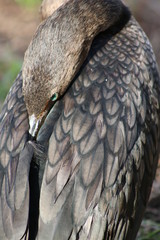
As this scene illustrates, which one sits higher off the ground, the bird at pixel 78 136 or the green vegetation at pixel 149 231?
the bird at pixel 78 136

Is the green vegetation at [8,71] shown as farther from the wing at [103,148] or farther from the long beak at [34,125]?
the long beak at [34,125]

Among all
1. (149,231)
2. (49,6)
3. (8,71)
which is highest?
(8,71)

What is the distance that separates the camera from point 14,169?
444 cm

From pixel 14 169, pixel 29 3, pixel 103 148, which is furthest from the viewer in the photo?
pixel 29 3

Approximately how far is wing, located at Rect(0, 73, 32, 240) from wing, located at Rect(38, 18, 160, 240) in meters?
0.13

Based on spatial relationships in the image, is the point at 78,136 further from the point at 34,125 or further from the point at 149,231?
the point at 149,231

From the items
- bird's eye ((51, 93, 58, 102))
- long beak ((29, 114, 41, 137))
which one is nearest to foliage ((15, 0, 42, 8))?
bird's eye ((51, 93, 58, 102))

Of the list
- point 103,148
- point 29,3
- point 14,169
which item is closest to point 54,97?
point 103,148

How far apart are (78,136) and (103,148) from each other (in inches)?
7.7

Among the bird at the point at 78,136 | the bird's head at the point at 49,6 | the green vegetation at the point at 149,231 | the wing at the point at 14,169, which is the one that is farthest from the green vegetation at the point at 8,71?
the wing at the point at 14,169

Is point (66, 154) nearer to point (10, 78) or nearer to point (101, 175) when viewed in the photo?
point (101, 175)

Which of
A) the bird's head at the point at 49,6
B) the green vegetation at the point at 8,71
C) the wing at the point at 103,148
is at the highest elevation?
the green vegetation at the point at 8,71

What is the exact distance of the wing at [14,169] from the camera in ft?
13.8

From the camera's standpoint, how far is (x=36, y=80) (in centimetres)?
474
